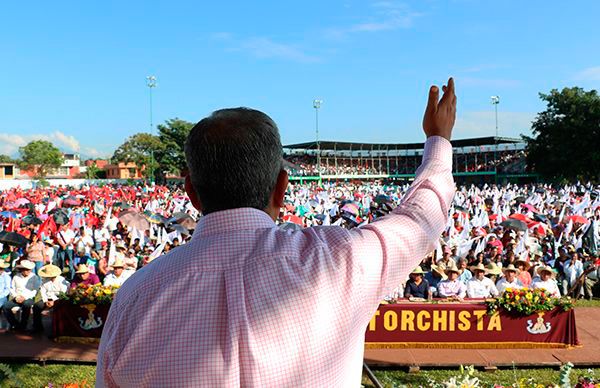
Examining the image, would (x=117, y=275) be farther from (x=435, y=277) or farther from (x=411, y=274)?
(x=435, y=277)

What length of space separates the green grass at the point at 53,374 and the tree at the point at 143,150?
57106 millimetres

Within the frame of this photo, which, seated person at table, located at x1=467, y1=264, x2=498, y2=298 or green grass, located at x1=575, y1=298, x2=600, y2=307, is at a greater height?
seated person at table, located at x1=467, y1=264, x2=498, y2=298

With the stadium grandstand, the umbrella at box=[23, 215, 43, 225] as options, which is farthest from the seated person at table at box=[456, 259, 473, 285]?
the stadium grandstand

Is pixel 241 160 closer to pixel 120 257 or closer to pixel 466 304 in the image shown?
pixel 466 304

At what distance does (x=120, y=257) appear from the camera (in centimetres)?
1088

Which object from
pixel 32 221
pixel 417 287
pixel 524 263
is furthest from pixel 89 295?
pixel 32 221

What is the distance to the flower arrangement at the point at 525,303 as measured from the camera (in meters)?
8.55

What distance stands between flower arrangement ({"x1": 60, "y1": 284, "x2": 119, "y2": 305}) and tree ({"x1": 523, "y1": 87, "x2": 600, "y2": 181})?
49.7 meters

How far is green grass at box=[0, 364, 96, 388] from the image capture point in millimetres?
7406

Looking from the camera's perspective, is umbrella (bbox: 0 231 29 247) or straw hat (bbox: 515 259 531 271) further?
umbrella (bbox: 0 231 29 247)

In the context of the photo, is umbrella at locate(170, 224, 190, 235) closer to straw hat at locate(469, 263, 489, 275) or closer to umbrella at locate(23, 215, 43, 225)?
umbrella at locate(23, 215, 43, 225)

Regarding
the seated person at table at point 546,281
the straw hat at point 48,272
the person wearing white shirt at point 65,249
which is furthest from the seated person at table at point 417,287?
the person wearing white shirt at point 65,249

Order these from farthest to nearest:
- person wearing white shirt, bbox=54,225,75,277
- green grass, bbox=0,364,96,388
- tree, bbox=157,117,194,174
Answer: tree, bbox=157,117,194,174
person wearing white shirt, bbox=54,225,75,277
green grass, bbox=0,364,96,388

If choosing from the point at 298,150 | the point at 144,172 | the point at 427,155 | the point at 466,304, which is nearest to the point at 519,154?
the point at 298,150
